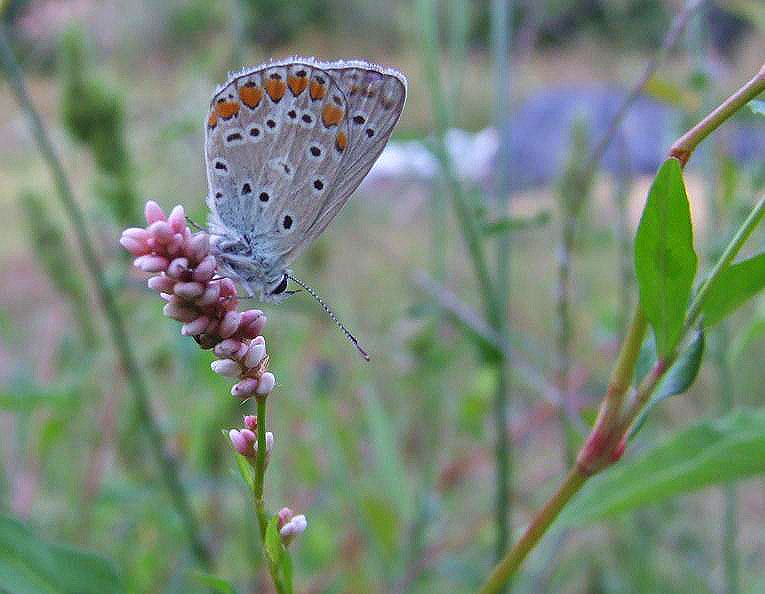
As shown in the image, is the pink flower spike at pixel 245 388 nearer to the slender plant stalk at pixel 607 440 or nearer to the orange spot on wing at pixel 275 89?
the slender plant stalk at pixel 607 440

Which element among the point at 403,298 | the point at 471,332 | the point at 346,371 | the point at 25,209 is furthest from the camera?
the point at 403,298

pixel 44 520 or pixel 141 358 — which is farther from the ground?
pixel 141 358

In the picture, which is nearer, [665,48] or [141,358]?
[665,48]

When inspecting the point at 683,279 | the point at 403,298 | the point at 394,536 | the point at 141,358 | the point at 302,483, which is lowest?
the point at 403,298

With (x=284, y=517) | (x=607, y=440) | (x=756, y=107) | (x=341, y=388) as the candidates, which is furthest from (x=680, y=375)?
(x=341, y=388)

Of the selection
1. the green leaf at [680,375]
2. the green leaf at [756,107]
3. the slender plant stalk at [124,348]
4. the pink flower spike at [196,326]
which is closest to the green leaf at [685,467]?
the green leaf at [680,375]

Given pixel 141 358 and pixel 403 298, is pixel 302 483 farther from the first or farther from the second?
pixel 403 298

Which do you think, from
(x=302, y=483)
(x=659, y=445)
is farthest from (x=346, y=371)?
(x=659, y=445)

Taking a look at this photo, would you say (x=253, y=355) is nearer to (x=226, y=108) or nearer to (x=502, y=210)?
(x=226, y=108)
